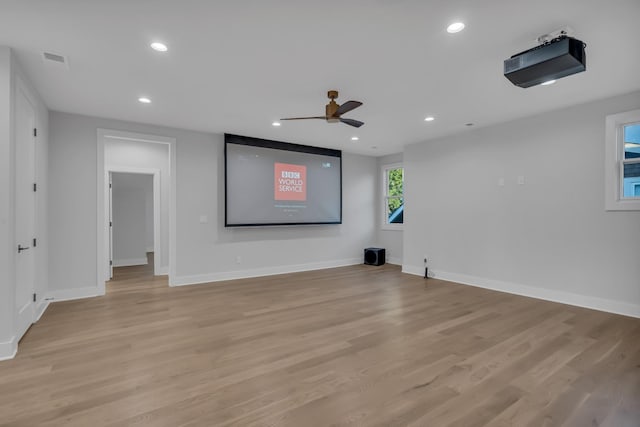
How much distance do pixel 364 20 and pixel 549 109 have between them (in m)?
3.55

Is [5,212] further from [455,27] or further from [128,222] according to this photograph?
[128,222]

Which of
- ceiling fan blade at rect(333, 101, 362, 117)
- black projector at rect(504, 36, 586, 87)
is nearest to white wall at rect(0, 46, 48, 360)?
ceiling fan blade at rect(333, 101, 362, 117)

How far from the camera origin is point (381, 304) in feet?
14.7

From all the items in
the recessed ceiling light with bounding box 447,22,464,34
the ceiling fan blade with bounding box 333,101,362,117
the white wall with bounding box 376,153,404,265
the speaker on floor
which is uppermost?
the recessed ceiling light with bounding box 447,22,464,34

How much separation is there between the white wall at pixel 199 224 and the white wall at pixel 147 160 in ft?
2.40

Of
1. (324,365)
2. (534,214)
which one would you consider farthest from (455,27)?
(534,214)

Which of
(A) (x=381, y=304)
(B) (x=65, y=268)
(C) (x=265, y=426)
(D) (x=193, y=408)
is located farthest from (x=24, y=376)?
(A) (x=381, y=304)

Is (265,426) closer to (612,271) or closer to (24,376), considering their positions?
(24,376)

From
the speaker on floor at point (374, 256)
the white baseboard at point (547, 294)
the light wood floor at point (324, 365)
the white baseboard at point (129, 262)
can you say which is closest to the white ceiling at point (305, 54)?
the white baseboard at point (547, 294)

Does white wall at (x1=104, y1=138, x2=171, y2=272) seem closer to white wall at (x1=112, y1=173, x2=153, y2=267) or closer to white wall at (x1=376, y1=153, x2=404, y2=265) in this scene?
white wall at (x1=112, y1=173, x2=153, y2=267)

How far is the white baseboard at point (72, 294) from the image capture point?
468 cm

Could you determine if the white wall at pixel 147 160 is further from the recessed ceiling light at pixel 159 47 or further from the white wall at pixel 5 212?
the recessed ceiling light at pixel 159 47

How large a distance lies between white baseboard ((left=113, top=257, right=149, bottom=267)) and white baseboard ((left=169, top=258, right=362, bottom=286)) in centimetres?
318

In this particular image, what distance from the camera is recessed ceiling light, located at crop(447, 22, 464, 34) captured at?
253 centimetres
